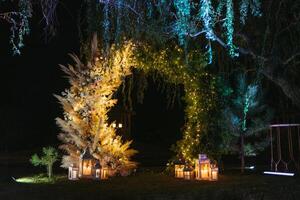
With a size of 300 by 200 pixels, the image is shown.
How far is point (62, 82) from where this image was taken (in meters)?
27.8

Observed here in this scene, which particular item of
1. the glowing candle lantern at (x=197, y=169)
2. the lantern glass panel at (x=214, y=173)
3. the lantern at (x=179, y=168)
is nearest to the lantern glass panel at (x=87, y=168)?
the lantern at (x=179, y=168)

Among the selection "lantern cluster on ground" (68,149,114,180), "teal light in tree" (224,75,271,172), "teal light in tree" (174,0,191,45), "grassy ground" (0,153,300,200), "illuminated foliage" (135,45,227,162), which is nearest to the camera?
"teal light in tree" (174,0,191,45)

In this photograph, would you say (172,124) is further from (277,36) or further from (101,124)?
(277,36)

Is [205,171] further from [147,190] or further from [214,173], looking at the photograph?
[147,190]

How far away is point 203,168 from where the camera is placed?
10.9m

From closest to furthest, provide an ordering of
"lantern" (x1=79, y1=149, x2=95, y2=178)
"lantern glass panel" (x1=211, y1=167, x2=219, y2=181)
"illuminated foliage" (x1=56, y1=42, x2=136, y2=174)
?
"lantern glass panel" (x1=211, y1=167, x2=219, y2=181)
"lantern" (x1=79, y1=149, x2=95, y2=178)
"illuminated foliage" (x1=56, y1=42, x2=136, y2=174)


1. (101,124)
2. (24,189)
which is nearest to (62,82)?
(101,124)

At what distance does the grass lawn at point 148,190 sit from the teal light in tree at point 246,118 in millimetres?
2550

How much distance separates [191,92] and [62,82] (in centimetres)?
1733

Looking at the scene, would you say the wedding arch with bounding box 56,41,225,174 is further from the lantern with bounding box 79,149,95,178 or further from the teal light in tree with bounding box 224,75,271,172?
the teal light in tree with bounding box 224,75,271,172

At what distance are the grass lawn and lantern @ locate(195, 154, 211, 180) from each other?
1.15 feet

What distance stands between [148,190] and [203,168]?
8.15 feet

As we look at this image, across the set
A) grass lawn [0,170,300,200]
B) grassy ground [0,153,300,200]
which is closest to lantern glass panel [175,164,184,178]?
grass lawn [0,170,300,200]

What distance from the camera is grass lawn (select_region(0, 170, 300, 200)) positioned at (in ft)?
25.2
